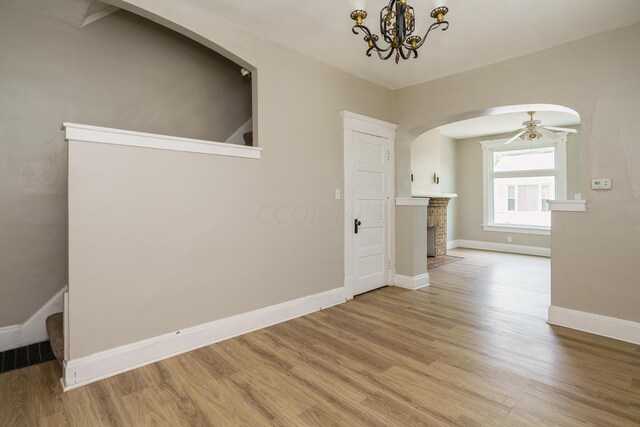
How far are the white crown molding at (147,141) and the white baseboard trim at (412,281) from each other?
2.65m

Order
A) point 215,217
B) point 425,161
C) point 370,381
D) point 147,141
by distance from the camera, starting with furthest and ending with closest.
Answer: point 425,161
point 215,217
point 147,141
point 370,381

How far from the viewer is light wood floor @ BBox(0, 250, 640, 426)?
1783 mm

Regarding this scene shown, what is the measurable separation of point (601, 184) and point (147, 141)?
389 centimetres

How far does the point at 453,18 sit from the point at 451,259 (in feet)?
15.9

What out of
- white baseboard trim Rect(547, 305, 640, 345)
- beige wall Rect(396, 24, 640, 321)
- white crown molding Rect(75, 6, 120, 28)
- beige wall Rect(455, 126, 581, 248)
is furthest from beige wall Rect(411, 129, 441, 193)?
white crown molding Rect(75, 6, 120, 28)

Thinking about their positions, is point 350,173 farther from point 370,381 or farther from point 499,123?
point 499,123

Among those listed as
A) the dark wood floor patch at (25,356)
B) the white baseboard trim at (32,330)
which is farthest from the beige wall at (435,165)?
the dark wood floor patch at (25,356)

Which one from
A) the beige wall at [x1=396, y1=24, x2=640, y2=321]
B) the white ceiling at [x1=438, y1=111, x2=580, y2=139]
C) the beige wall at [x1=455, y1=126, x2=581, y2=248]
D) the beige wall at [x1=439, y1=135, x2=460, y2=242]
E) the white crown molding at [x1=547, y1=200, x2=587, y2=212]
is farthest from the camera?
the beige wall at [x1=439, y1=135, x2=460, y2=242]

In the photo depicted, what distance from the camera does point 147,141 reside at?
→ 7.82 ft

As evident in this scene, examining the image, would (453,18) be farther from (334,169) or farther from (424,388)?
(424,388)

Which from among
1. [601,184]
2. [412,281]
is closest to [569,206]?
[601,184]

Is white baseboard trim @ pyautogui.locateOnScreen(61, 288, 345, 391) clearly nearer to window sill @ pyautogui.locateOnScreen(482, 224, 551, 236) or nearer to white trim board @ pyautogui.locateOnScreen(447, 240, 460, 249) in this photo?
white trim board @ pyautogui.locateOnScreen(447, 240, 460, 249)

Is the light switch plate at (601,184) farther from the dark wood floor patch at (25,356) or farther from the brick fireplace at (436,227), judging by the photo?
the dark wood floor patch at (25,356)

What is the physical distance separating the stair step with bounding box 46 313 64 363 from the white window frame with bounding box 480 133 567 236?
800 cm
